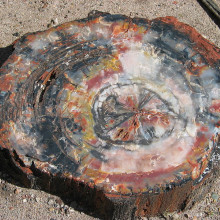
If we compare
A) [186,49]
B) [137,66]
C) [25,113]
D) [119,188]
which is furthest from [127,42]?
[119,188]

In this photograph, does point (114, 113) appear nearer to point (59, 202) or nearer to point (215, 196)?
point (59, 202)

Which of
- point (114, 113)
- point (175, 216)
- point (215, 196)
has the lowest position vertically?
point (175, 216)

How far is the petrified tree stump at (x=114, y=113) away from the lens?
4062mm

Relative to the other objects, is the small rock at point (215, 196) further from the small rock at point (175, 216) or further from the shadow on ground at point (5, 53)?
the shadow on ground at point (5, 53)

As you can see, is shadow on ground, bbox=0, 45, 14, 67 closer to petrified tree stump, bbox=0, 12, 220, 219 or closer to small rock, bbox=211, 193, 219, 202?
petrified tree stump, bbox=0, 12, 220, 219

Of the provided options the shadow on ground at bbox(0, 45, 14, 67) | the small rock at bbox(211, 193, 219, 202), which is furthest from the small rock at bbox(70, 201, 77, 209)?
the shadow on ground at bbox(0, 45, 14, 67)

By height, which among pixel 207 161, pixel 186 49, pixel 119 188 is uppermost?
pixel 186 49

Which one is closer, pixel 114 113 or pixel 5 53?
pixel 114 113

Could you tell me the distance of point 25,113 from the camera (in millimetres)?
4328

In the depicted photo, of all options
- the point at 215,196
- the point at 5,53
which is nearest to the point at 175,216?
the point at 215,196

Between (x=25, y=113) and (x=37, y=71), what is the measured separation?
431 mm

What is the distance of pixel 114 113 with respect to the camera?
4441mm

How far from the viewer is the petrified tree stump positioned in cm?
406

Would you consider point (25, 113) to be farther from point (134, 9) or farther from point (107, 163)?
point (134, 9)
